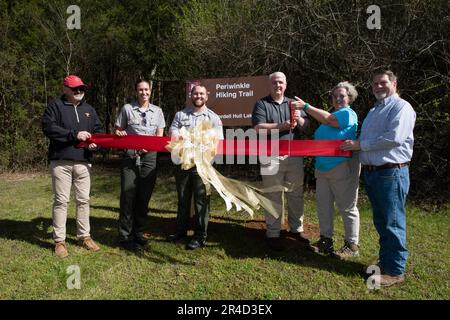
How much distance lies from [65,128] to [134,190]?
3.70 ft

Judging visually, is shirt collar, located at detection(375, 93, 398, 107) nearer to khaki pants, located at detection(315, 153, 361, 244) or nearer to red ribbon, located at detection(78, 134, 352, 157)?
red ribbon, located at detection(78, 134, 352, 157)

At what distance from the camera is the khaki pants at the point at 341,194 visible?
169 inches

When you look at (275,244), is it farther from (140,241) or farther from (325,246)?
(140,241)

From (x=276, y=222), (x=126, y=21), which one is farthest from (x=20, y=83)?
(x=276, y=222)

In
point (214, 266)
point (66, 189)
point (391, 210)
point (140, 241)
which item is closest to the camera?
point (391, 210)

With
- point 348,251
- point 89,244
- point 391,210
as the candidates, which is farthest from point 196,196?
point 391,210

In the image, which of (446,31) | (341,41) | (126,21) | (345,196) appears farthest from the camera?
(126,21)

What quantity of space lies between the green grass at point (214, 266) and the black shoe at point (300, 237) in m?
0.18

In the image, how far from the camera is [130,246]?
479 cm

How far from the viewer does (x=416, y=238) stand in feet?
17.3

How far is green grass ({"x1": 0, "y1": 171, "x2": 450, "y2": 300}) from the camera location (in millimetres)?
3705
